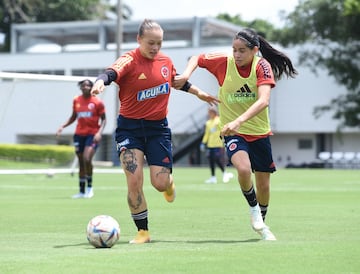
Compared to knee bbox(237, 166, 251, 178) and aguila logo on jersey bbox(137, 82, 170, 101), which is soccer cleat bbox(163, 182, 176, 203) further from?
aguila logo on jersey bbox(137, 82, 170, 101)

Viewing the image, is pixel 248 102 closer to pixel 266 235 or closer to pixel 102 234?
pixel 266 235

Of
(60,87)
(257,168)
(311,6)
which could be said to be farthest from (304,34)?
(257,168)

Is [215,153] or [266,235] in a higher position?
[266,235]

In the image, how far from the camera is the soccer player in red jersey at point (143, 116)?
985 centimetres

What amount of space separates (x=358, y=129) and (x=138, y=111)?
180 ft

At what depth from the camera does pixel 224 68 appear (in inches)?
409

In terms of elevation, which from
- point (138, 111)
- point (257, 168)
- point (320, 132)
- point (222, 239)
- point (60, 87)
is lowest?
point (320, 132)

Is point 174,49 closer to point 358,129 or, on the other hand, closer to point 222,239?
point 358,129

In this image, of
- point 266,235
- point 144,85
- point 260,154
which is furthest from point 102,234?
point 260,154

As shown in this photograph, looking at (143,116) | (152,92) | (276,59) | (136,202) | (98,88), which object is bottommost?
(136,202)

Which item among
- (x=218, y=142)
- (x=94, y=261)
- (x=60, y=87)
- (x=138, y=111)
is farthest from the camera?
(x=60, y=87)

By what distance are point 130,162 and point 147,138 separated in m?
0.37

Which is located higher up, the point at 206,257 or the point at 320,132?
the point at 206,257

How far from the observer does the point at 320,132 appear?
63.9m
